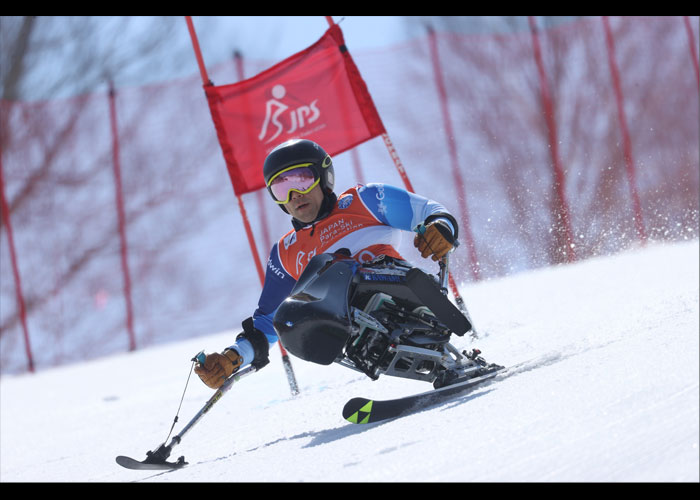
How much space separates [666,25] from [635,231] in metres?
2.96

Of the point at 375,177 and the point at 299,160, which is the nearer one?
the point at 299,160

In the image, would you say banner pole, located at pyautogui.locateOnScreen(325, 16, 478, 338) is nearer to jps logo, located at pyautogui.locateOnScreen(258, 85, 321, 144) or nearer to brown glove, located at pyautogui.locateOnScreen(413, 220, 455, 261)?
jps logo, located at pyautogui.locateOnScreen(258, 85, 321, 144)

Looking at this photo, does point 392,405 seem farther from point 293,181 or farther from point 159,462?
point 293,181

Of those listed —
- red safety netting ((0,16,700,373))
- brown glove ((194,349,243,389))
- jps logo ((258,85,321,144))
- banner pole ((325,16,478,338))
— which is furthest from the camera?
red safety netting ((0,16,700,373))

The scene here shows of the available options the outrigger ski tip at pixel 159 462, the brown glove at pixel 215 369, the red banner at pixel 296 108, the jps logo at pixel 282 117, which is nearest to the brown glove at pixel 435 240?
the brown glove at pixel 215 369

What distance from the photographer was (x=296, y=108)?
630cm

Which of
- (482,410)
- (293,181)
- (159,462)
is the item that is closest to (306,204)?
(293,181)

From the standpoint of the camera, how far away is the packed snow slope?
194cm

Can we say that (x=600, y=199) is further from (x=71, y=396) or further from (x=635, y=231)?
(x=71, y=396)

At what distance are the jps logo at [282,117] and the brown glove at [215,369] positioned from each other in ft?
8.91

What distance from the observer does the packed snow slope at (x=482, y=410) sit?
1938 millimetres

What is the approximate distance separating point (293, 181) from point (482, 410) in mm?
1596

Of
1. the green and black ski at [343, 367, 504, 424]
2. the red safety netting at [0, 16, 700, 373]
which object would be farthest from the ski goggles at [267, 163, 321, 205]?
the red safety netting at [0, 16, 700, 373]

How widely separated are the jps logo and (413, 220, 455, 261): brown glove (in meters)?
2.91
